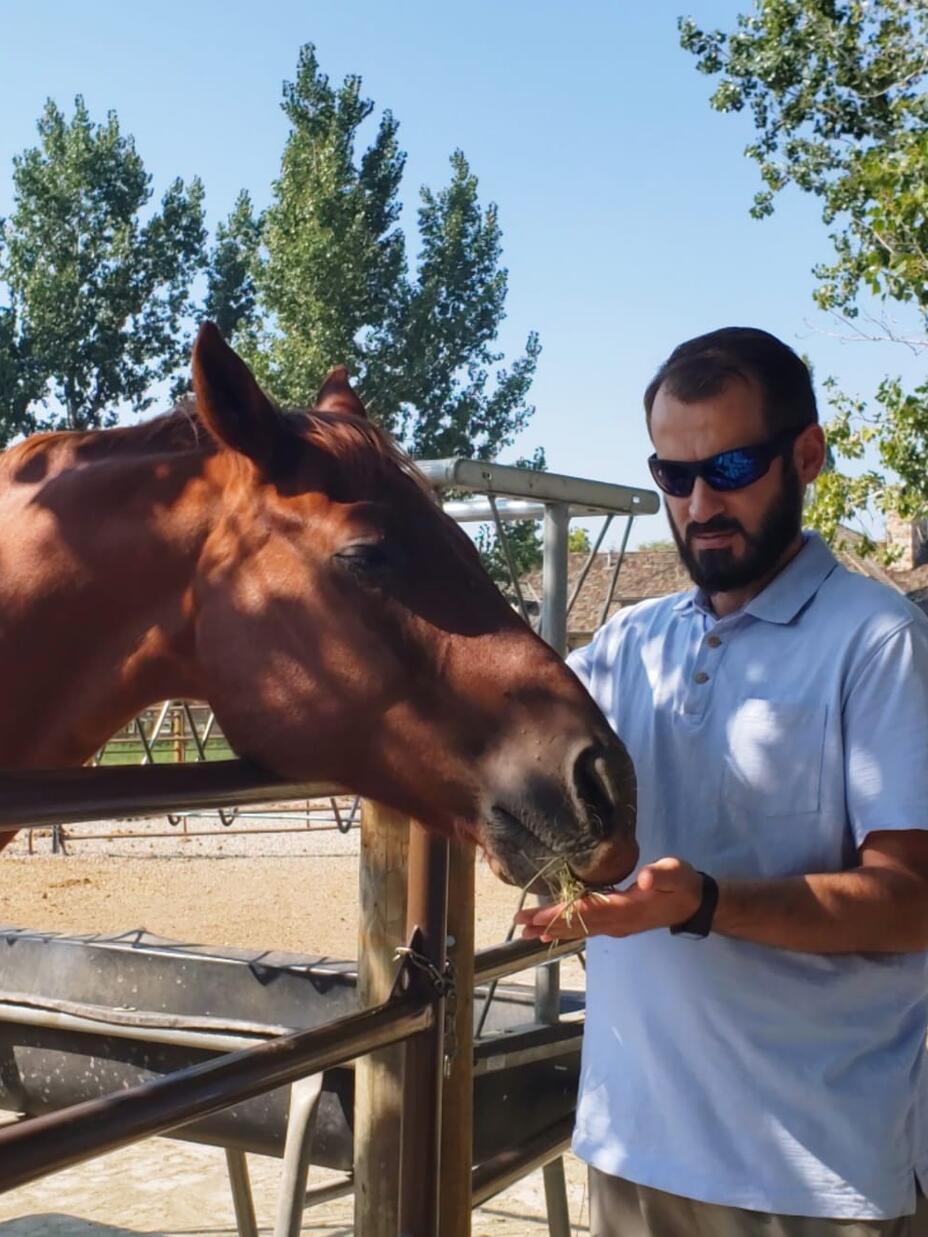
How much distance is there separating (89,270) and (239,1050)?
94.2 feet

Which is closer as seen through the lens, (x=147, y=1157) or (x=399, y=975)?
(x=399, y=975)

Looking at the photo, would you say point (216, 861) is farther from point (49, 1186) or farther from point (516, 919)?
point (516, 919)

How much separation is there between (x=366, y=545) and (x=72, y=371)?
2737 centimetres

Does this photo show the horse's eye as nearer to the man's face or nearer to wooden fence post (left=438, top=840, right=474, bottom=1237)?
the man's face

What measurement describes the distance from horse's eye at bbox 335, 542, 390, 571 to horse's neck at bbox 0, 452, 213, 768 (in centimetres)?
31

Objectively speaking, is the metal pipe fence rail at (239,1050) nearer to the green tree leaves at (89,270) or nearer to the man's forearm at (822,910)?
the man's forearm at (822,910)

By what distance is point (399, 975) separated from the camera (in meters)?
2.07

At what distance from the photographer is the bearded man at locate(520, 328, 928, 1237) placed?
5.44 ft

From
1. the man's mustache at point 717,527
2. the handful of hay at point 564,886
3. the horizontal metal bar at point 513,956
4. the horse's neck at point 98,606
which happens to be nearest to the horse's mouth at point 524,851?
the handful of hay at point 564,886

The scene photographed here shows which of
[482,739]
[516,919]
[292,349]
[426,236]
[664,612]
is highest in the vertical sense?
[426,236]

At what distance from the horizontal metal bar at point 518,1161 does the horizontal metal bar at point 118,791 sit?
1.36 m

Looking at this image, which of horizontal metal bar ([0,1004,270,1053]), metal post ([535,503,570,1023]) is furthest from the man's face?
metal post ([535,503,570,1023])

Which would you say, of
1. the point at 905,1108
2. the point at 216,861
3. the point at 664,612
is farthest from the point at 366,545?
the point at 216,861

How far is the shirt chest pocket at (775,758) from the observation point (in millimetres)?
1749
